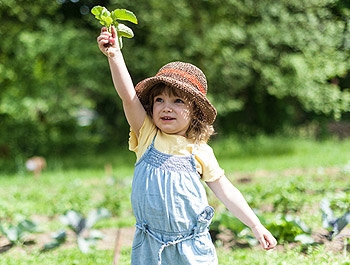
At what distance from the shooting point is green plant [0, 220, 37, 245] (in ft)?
15.4

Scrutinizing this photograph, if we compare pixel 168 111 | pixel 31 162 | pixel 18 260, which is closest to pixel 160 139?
pixel 168 111

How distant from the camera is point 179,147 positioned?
271 centimetres

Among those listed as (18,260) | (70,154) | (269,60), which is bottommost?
(70,154)

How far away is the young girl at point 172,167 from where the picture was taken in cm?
259

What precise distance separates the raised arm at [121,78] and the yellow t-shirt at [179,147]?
47 mm

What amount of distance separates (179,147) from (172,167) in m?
0.12

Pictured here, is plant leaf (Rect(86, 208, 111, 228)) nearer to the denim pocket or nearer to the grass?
the grass

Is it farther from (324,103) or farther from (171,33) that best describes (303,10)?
(171,33)

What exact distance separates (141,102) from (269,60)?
10.4 metres

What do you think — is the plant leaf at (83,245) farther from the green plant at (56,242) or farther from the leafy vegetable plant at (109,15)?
the leafy vegetable plant at (109,15)

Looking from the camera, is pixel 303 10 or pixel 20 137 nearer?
pixel 303 10

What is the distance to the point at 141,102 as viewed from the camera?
9.21ft

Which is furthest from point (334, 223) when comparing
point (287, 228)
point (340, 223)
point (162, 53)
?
point (162, 53)

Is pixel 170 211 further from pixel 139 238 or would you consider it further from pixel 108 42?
pixel 108 42
